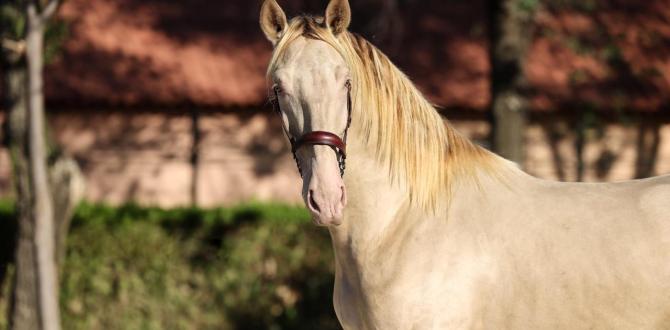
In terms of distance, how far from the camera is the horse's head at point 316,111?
3.52m

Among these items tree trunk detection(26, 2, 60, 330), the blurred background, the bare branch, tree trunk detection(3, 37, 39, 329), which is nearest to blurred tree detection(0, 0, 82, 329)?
tree trunk detection(3, 37, 39, 329)

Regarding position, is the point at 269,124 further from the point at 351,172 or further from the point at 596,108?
the point at 351,172

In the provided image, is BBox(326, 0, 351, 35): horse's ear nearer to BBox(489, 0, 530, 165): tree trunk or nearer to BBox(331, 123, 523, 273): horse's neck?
BBox(331, 123, 523, 273): horse's neck

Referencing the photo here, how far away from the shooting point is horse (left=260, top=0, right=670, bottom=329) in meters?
3.67

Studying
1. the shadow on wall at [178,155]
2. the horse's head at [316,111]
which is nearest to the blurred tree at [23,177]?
the horse's head at [316,111]

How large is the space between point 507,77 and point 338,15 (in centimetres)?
523

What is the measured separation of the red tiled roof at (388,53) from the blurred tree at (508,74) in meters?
3.99

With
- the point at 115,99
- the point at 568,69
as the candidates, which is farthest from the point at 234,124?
the point at 568,69

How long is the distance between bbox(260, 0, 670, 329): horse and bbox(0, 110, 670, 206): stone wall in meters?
10.00

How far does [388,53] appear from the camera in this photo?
43.8ft

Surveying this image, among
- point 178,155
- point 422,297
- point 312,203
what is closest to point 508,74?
point 422,297

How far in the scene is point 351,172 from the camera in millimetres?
3943

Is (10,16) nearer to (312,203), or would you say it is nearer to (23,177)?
(23,177)

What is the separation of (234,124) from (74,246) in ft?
18.1
